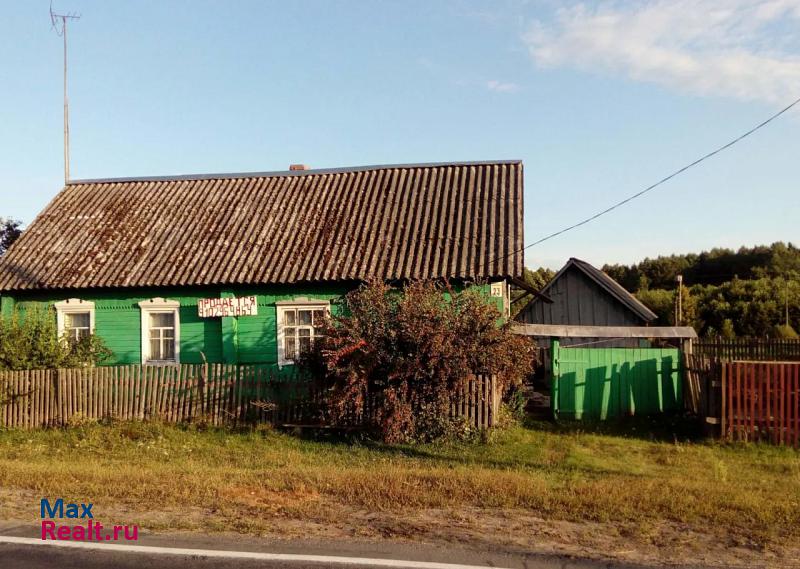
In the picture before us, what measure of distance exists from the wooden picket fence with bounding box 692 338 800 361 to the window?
61.6 feet

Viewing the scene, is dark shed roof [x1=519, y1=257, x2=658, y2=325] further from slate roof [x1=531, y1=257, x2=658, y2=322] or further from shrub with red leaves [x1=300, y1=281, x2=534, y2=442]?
shrub with red leaves [x1=300, y1=281, x2=534, y2=442]

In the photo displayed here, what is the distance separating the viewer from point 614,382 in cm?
1395

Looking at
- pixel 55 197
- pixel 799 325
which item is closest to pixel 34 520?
pixel 55 197

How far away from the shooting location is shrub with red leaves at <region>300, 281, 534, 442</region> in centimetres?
1151

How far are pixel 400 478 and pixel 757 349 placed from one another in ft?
67.7

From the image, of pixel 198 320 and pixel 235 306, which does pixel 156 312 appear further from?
pixel 235 306

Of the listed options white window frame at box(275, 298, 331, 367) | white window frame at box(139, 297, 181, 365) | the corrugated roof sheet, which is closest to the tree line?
the corrugated roof sheet

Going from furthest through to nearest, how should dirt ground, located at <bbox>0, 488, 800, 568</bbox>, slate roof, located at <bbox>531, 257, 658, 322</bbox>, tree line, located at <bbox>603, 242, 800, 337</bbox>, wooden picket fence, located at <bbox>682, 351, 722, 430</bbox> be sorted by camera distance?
tree line, located at <bbox>603, 242, 800, 337</bbox>, slate roof, located at <bbox>531, 257, 658, 322</bbox>, wooden picket fence, located at <bbox>682, 351, 722, 430</bbox>, dirt ground, located at <bbox>0, 488, 800, 568</bbox>

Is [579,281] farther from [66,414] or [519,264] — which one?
[66,414]

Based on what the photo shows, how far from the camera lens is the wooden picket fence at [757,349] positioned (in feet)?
79.6

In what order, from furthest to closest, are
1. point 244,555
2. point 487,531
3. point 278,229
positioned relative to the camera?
point 278,229 → point 487,531 → point 244,555

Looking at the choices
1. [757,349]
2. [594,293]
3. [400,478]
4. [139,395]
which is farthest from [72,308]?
[757,349]

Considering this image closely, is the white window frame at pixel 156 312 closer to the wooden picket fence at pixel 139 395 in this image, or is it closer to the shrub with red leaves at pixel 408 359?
the wooden picket fence at pixel 139 395

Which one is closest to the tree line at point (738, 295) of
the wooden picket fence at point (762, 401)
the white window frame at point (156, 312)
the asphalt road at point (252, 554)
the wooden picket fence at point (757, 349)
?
the wooden picket fence at point (757, 349)
